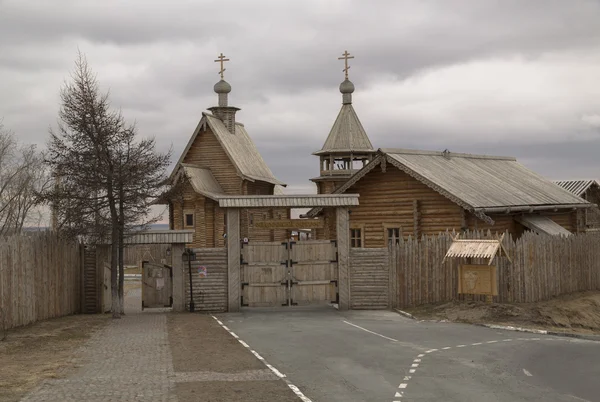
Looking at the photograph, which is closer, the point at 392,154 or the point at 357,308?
the point at 357,308

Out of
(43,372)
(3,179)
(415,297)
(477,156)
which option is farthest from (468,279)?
(3,179)

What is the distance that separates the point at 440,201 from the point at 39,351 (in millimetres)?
19839

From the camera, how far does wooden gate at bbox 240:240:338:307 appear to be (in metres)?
26.8

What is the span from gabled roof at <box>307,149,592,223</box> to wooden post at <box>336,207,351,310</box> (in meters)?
6.07

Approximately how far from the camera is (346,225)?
27.0 meters

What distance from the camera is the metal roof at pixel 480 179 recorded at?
1266 inches

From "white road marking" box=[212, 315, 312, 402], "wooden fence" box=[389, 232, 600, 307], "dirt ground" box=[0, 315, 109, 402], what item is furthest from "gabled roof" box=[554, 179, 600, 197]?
"white road marking" box=[212, 315, 312, 402]

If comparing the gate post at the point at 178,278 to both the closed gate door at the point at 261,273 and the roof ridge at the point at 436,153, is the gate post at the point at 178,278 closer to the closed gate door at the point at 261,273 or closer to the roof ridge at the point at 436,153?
the closed gate door at the point at 261,273

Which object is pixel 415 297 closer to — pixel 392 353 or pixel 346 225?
pixel 346 225

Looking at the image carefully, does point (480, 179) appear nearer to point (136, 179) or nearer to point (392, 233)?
point (392, 233)

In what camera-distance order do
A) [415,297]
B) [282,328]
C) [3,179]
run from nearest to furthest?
1. [282,328]
2. [415,297]
3. [3,179]

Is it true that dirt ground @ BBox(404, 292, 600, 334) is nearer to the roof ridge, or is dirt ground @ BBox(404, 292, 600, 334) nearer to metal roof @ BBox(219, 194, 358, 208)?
metal roof @ BBox(219, 194, 358, 208)

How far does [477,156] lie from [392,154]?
12138 mm

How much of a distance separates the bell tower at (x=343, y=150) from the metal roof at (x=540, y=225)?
57.5ft
